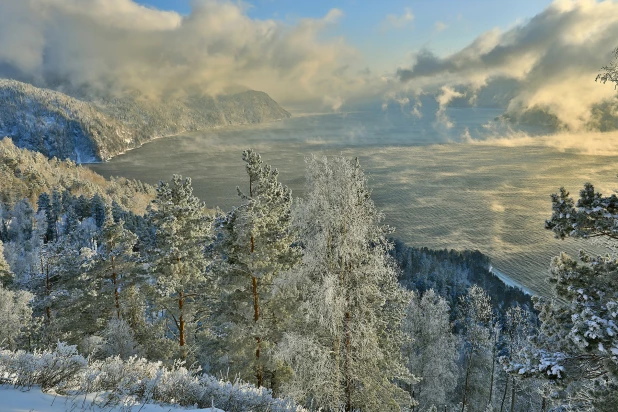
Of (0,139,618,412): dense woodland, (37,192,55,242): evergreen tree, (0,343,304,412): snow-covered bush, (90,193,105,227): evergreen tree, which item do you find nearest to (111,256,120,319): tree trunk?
(0,139,618,412): dense woodland

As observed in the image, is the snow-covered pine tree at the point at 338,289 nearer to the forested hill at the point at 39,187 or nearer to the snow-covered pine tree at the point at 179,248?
the snow-covered pine tree at the point at 179,248

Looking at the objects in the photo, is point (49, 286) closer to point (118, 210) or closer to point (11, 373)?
point (11, 373)

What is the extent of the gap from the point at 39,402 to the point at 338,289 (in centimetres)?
613

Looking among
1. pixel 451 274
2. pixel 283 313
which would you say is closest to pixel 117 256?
pixel 283 313

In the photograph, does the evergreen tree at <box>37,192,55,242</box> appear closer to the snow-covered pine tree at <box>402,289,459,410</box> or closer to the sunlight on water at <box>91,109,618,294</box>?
the sunlight on water at <box>91,109,618,294</box>

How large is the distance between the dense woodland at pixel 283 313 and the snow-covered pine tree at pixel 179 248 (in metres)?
0.06

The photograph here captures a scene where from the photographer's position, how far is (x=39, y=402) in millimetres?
4672

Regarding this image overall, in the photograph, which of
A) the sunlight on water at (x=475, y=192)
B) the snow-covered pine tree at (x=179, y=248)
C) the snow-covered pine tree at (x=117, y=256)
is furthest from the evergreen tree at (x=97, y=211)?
the snow-covered pine tree at (x=179, y=248)

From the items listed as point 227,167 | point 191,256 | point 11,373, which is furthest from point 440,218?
point 227,167

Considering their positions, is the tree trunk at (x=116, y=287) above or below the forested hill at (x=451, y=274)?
above

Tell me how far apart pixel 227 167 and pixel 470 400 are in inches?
6503

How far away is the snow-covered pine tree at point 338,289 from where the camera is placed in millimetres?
Result: 8859

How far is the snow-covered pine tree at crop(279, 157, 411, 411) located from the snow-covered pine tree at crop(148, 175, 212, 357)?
7346mm

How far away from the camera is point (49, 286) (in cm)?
2117
